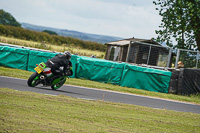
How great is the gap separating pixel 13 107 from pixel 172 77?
43.1ft

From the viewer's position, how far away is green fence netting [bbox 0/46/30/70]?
19.7 meters

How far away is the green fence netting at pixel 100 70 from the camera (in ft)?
63.5

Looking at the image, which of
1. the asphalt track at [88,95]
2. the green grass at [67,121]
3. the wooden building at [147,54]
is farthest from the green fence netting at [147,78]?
the green grass at [67,121]

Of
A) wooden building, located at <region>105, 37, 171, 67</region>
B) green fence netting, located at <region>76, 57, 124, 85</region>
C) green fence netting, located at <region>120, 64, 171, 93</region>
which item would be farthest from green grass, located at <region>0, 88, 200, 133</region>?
wooden building, located at <region>105, 37, 171, 67</region>

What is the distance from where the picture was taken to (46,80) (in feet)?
40.0

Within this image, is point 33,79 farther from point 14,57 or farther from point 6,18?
point 6,18

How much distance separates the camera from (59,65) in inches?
487

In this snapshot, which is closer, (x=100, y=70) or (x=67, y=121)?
(x=67, y=121)

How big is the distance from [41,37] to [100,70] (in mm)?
42545

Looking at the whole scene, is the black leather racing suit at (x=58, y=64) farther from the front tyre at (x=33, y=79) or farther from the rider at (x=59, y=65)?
the front tyre at (x=33, y=79)

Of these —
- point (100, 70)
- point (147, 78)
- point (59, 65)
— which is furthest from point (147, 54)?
point (59, 65)

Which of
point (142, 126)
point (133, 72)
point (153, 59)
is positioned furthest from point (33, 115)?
point (153, 59)

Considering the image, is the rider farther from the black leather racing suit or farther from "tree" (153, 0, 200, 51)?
"tree" (153, 0, 200, 51)

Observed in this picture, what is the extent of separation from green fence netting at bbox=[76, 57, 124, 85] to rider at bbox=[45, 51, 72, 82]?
693 centimetres
